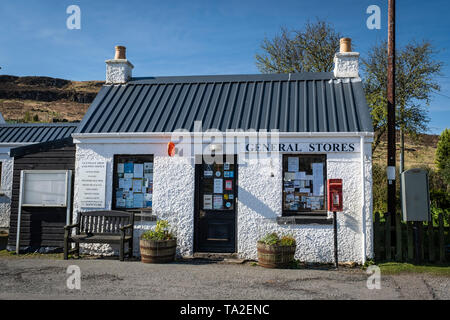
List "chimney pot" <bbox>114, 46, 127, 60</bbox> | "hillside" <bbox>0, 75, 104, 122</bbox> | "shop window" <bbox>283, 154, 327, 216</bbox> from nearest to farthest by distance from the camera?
1. "shop window" <bbox>283, 154, 327, 216</bbox>
2. "chimney pot" <bbox>114, 46, 127, 60</bbox>
3. "hillside" <bbox>0, 75, 104, 122</bbox>

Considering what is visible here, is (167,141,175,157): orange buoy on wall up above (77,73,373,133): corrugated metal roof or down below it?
below

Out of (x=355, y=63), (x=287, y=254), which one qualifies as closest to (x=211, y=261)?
(x=287, y=254)

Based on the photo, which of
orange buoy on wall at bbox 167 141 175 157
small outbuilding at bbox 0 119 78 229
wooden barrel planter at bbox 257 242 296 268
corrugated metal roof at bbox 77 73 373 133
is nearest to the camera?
wooden barrel planter at bbox 257 242 296 268

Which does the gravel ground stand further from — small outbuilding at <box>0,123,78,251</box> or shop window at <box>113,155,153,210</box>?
shop window at <box>113,155,153,210</box>

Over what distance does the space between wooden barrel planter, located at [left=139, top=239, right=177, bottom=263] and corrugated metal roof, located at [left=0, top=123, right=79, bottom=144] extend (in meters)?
7.35

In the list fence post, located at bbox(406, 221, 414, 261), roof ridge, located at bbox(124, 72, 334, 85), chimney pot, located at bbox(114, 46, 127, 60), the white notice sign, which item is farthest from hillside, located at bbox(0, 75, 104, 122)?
fence post, located at bbox(406, 221, 414, 261)

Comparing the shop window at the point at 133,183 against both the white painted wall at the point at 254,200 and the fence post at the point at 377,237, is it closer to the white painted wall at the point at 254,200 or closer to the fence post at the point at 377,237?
the white painted wall at the point at 254,200

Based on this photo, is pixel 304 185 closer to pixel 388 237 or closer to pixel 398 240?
pixel 388 237

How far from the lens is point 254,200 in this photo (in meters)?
8.29

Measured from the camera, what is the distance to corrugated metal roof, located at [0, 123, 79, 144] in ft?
43.8

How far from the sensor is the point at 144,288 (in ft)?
19.9

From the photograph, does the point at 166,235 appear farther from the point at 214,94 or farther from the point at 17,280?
the point at 214,94

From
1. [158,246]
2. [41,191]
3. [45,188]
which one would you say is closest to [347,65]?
[158,246]
